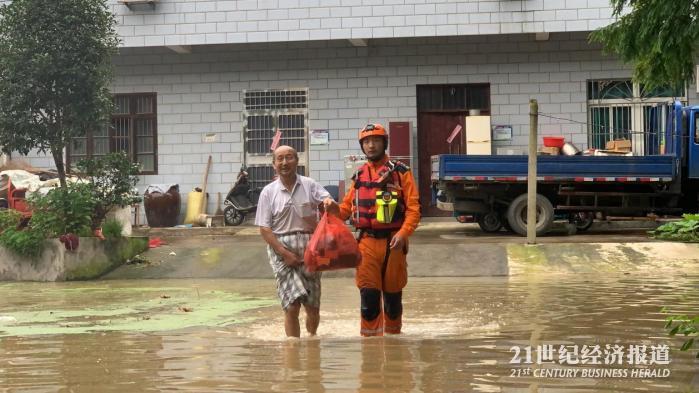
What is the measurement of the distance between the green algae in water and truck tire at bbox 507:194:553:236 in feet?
21.4

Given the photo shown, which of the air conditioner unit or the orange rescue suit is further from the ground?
the air conditioner unit

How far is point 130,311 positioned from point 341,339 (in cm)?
331

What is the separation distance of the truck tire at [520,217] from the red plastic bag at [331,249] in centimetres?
987

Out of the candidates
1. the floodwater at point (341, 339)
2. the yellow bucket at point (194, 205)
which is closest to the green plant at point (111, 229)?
the floodwater at point (341, 339)

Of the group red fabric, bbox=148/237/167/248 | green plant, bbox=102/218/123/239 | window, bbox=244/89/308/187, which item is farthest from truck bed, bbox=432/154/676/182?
green plant, bbox=102/218/123/239

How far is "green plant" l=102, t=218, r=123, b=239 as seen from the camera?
47.2 ft

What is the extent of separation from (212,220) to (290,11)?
4.53 meters

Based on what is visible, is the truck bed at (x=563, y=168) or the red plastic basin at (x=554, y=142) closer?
the truck bed at (x=563, y=168)

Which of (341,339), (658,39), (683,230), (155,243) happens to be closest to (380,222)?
(341,339)

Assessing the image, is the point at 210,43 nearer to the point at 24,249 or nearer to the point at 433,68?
the point at 433,68

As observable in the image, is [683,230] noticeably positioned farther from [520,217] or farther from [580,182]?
[520,217]

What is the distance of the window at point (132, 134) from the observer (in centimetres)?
2142

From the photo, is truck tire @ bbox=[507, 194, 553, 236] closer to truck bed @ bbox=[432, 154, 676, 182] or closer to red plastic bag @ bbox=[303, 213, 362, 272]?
truck bed @ bbox=[432, 154, 676, 182]

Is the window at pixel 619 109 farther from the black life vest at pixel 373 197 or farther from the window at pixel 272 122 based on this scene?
the black life vest at pixel 373 197
